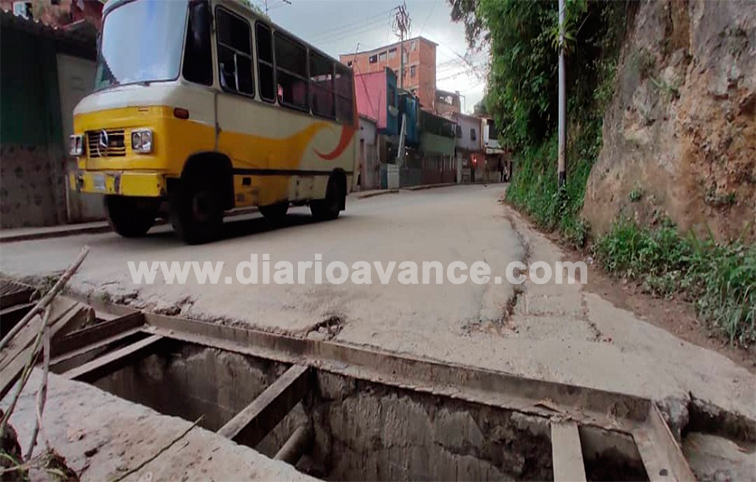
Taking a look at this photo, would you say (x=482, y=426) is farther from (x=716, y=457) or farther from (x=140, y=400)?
(x=140, y=400)

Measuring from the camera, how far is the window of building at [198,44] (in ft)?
15.4

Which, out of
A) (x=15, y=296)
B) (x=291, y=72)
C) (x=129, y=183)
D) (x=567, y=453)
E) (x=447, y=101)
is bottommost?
(x=567, y=453)

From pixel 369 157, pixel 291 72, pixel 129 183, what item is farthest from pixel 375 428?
pixel 369 157

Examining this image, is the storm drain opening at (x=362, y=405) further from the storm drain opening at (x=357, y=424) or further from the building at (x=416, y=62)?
the building at (x=416, y=62)

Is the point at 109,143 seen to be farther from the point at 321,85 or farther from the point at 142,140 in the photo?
the point at 321,85

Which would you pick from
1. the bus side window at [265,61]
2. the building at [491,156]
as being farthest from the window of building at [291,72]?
the building at [491,156]

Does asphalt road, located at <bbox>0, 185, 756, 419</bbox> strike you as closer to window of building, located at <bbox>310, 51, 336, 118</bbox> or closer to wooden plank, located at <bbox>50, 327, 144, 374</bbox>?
wooden plank, located at <bbox>50, 327, 144, 374</bbox>

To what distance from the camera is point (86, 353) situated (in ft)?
8.38

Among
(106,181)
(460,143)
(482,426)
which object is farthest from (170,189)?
(460,143)

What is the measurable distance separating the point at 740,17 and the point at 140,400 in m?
4.76

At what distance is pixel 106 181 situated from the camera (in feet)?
15.1

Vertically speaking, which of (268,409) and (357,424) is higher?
(268,409)

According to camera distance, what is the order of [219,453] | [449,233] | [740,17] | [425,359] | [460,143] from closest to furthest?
1. [219,453]
2. [425,359]
3. [740,17]
4. [449,233]
5. [460,143]

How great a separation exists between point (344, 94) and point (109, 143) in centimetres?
492
